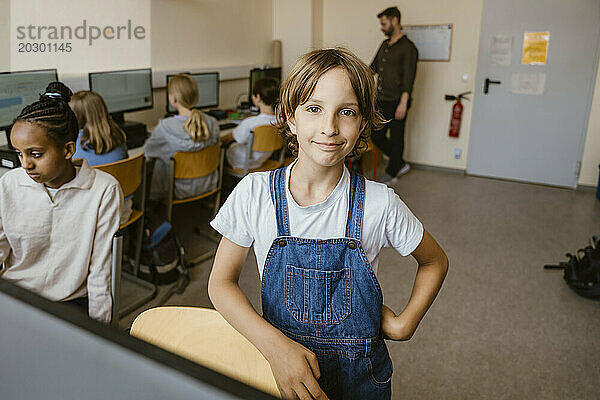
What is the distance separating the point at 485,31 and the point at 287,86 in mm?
4607

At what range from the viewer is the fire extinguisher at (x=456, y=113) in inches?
207

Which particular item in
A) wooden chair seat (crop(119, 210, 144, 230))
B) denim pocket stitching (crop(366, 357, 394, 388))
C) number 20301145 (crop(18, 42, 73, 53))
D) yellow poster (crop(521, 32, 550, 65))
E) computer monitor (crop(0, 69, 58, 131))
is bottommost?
wooden chair seat (crop(119, 210, 144, 230))

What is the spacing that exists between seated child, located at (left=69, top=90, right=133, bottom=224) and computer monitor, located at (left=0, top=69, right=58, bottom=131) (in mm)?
285

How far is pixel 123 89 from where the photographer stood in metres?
3.44

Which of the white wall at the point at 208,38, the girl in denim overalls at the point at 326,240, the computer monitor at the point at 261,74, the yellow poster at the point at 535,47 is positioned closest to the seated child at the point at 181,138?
the white wall at the point at 208,38

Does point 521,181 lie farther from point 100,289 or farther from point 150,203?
point 100,289

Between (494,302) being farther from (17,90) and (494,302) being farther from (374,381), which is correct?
(17,90)

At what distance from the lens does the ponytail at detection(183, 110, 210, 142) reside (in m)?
2.98

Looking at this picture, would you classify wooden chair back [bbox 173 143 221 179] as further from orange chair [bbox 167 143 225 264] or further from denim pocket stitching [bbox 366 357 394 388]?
denim pocket stitching [bbox 366 357 394 388]

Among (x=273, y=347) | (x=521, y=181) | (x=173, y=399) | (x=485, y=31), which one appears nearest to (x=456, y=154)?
(x=521, y=181)

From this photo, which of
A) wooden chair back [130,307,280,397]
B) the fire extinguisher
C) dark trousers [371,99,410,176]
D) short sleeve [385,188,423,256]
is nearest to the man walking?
dark trousers [371,99,410,176]

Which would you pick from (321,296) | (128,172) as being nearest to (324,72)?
(321,296)

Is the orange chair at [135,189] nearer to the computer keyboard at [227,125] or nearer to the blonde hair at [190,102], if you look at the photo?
the blonde hair at [190,102]

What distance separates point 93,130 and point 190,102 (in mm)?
817
